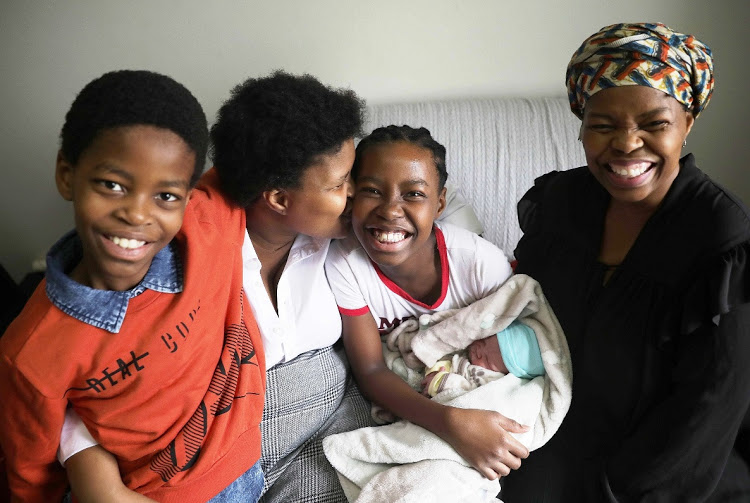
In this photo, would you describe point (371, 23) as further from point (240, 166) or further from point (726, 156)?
point (726, 156)

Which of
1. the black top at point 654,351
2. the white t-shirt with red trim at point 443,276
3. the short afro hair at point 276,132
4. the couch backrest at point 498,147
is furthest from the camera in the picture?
the couch backrest at point 498,147

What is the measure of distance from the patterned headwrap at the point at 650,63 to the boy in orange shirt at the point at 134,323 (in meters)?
0.71

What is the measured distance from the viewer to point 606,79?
3.31 feet

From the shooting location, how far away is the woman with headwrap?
3.19ft

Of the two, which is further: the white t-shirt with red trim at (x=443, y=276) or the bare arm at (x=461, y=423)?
the white t-shirt with red trim at (x=443, y=276)

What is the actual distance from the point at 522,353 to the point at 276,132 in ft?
Answer: 2.32

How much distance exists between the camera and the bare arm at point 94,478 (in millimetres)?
896

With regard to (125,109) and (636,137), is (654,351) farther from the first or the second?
(125,109)

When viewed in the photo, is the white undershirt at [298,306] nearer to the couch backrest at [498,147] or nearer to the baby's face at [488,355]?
the baby's face at [488,355]

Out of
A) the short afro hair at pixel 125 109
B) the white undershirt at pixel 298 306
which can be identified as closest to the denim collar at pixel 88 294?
the short afro hair at pixel 125 109

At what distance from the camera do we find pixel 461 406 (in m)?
1.18

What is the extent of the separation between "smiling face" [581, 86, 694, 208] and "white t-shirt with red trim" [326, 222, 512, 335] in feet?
1.13

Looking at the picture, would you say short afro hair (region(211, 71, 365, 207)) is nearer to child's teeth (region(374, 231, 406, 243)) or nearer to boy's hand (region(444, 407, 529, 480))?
child's teeth (region(374, 231, 406, 243))

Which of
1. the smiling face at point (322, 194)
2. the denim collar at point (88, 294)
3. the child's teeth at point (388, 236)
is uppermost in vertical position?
the smiling face at point (322, 194)
